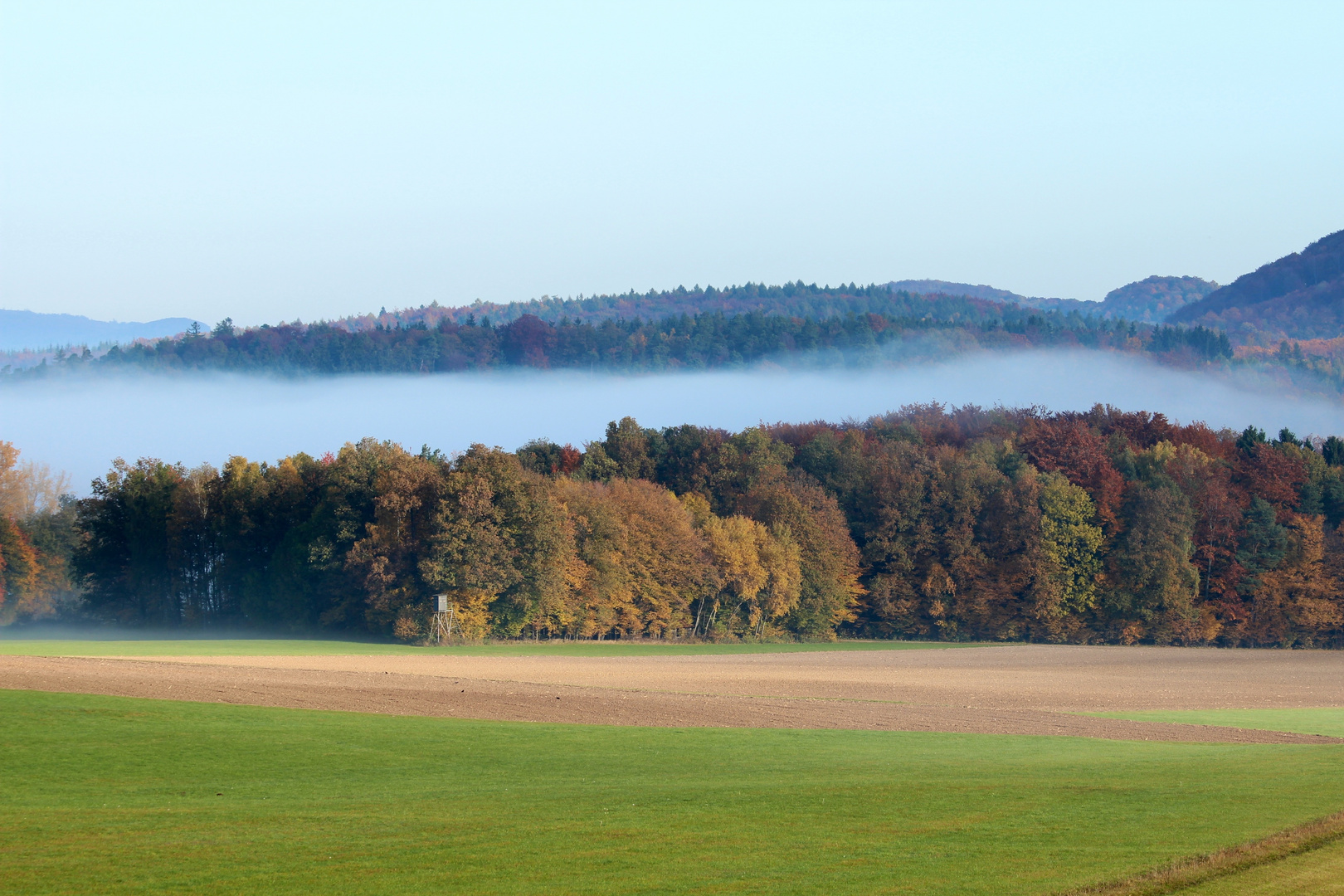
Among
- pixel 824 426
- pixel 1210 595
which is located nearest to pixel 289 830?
pixel 1210 595

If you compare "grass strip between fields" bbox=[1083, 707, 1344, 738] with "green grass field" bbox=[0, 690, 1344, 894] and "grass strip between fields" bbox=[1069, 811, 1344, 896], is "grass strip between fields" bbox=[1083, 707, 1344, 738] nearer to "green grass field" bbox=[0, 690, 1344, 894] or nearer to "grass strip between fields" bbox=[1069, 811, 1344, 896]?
"green grass field" bbox=[0, 690, 1344, 894]

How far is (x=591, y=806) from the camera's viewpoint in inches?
888

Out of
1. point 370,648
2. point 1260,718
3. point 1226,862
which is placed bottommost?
point 370,648

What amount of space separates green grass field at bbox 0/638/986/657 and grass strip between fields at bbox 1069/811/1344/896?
51319mm

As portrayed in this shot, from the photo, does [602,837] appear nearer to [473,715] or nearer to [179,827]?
[179,827]

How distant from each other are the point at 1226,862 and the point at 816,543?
82.9 m

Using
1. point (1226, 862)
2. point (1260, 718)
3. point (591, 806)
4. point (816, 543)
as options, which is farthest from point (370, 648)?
point (1226, 862)

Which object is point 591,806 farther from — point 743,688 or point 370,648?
point 370,648

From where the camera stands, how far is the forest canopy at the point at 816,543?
90750 mm

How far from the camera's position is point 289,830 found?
19.8m

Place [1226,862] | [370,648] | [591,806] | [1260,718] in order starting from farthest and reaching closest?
[370,648], [1260,718], [591,806], [1226,862]

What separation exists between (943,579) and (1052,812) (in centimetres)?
8088

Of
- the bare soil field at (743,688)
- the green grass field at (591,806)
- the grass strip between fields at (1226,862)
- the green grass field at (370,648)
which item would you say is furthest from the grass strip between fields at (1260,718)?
the green grass field at (370,648)

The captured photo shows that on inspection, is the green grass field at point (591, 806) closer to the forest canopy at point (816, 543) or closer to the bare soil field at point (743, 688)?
the bare soil field at point (743, 688)
